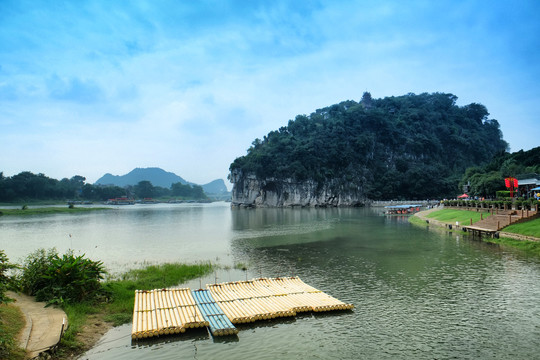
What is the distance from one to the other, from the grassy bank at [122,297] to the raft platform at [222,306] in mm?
961

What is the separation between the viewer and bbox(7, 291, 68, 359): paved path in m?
10.8

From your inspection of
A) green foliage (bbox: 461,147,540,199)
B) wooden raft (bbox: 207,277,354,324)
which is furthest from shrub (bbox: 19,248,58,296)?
green foliage (bbox: 461,147,540,199)

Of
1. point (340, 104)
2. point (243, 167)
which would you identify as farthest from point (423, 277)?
point (340, 104)

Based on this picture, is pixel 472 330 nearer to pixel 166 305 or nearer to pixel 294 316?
pixel 294 316

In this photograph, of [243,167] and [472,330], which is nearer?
[472,330]

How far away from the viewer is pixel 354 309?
15.9 m

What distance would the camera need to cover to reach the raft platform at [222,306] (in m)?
13.4

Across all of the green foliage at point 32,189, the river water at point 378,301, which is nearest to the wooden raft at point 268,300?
the river water at point 378,301

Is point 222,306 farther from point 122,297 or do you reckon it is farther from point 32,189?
point 32,189

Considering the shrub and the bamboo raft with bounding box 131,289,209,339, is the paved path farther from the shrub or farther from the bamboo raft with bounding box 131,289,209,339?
the bamboo raft with bounding box 131,289,209,339

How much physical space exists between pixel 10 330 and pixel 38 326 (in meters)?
1.16

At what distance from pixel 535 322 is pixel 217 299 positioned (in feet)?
45.5

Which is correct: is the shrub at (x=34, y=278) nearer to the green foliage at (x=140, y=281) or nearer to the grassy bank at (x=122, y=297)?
the grassy bank at (x=122, y=297)

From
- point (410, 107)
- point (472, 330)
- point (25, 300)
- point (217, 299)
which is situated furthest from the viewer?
point (410, 107)
